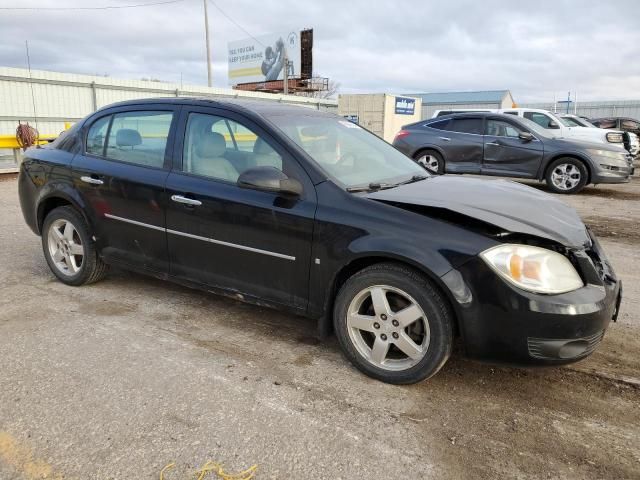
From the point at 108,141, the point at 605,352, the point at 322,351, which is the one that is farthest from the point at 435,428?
the point at 108,141

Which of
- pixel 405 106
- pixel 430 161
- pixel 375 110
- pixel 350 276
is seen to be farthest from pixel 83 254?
pixel 405 106

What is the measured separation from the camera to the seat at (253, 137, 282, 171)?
320 cm

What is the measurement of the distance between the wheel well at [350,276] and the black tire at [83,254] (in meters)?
2.25

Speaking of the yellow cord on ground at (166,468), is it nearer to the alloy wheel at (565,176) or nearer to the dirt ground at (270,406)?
the dirt ground at (270,406)

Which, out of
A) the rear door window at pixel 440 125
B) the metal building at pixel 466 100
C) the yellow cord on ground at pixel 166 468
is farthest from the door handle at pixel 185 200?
the metal building at pixel 466 100

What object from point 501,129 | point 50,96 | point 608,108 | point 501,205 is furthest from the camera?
point 608,108

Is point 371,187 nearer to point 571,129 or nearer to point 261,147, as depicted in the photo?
point 261,147

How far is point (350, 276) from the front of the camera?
2980 mm

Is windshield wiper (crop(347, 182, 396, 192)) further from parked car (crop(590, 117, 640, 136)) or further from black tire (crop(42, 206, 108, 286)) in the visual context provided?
parked car (crop(590, 117, 640, 136))

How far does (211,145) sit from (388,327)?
1765mm

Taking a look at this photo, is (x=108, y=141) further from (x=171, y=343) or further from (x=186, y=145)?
(x=171, y=343)

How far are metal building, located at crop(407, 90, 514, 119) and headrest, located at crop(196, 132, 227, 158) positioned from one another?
42000mm

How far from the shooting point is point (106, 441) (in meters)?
2.35

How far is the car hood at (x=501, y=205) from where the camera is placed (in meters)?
2.73
